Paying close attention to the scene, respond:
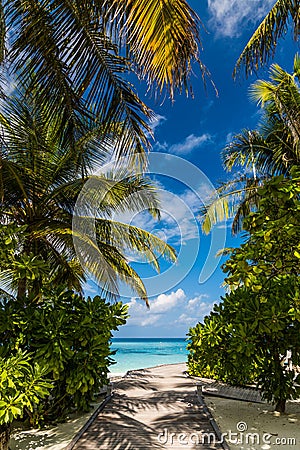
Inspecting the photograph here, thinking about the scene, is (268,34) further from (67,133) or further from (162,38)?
(162,38)

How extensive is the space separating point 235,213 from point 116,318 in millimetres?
6236

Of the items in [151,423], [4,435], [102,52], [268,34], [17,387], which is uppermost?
[268,34]

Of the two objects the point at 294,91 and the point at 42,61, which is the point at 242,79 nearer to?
the point at 294,91

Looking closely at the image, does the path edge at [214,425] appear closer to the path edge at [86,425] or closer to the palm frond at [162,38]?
the path edge at [86,425]

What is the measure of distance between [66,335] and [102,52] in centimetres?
340

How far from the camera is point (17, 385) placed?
161 inches

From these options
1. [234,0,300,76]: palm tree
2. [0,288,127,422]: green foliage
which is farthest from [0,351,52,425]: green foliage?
[234,0,300,76]: palm tree

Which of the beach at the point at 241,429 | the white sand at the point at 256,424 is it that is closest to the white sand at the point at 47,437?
the beach at the point at 241,429

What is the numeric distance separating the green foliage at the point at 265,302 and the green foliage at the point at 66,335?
5.80 feet

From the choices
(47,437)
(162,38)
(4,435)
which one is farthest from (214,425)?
(162,38)

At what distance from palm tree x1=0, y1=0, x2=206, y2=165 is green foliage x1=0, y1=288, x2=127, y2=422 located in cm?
225

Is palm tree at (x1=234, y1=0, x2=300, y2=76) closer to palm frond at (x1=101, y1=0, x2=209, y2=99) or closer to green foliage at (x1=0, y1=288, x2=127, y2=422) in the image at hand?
palm frond at (x1=101, y1=0, x2=209, y2=99)

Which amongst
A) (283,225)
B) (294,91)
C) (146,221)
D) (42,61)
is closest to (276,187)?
(283,225)

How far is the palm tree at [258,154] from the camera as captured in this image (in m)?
9.66
